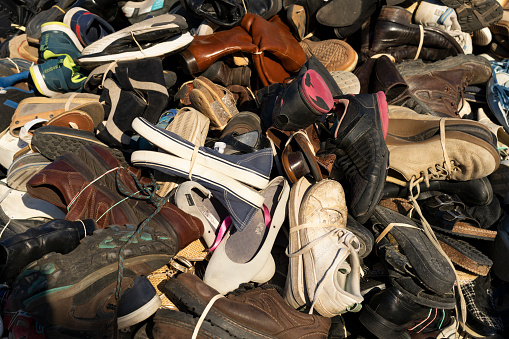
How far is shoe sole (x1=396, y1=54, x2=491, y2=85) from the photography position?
2.89 metres

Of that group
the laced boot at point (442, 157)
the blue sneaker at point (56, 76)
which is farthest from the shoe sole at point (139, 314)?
the blue sneaker at point (56, 76)

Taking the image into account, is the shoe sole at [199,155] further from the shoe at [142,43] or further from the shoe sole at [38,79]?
the shoe sole at [38,79]

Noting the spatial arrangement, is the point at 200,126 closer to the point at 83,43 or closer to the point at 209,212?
the point at 209,212

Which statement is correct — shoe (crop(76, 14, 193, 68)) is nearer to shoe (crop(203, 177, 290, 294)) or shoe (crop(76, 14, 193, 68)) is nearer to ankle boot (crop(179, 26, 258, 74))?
ankle boot (crop(179, 26, 258, 74))

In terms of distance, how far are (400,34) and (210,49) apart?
1.53 meters

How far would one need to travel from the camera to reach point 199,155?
198cm

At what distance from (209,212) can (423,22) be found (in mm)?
2561

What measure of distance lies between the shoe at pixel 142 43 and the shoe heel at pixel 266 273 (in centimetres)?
161

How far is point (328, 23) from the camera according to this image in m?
3.04

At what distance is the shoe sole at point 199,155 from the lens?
195 cm

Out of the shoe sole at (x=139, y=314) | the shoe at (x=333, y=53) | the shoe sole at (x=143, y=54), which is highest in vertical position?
the shoe sole at (x=143, y=54)

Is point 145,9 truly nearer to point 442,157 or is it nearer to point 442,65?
point 442,65

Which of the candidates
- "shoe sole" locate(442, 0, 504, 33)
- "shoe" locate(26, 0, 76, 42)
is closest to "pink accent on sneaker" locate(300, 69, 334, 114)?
"shoe sole" locate(442, 0, 504, 33)

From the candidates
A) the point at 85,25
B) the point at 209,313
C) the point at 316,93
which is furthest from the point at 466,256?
the point at 85,25
